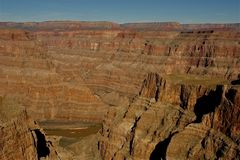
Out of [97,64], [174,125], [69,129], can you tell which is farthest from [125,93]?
[174,125]

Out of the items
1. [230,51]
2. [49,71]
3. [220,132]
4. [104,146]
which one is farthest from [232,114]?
[230,51]

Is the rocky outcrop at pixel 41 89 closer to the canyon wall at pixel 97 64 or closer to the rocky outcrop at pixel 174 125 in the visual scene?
the canyon wall at pixel 97 64

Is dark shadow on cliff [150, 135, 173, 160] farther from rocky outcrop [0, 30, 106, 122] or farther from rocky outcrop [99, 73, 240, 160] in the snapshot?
rocky outcrop [0, 30, 106, 122]

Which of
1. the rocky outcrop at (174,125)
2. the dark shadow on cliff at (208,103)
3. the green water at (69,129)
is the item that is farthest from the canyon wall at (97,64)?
the dark shadow on cliff at (208,103)

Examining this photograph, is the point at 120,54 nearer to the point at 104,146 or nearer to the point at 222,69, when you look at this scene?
the point at 222,69

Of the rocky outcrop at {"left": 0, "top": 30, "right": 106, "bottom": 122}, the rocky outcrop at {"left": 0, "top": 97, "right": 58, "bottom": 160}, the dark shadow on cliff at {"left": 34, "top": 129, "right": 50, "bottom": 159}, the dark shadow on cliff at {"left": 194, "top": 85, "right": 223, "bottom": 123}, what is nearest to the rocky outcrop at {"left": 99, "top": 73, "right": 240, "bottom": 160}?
the dark shadow on cliff at {"left": 194, "top": 85, "right": 223, "bottom": 123}

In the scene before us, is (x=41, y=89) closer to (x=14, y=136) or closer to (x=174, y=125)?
(x=174, y=125)
